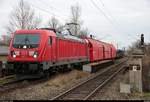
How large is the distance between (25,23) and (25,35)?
37.9 metres

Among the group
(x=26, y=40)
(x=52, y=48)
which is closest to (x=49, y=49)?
(x=52, y=48)

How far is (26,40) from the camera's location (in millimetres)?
19422

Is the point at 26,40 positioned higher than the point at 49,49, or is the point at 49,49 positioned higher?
the point at 26,40

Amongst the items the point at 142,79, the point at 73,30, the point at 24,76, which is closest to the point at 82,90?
the point at 142,79

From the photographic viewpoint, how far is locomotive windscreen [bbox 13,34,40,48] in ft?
62.7

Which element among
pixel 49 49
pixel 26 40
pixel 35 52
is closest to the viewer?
pixel 35 52

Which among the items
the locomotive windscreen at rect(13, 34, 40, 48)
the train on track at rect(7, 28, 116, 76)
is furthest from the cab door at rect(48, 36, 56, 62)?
the locomotive windscreen at rect(13, 34, 40, 48)

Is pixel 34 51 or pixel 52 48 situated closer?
pixel 34 51

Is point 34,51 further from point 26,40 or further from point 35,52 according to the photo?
point 26,40

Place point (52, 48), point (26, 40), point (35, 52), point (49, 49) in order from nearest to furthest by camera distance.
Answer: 1. point (35, 52)
2. point (26, 40)
3. point (49, 49)
4. point (52, 48)

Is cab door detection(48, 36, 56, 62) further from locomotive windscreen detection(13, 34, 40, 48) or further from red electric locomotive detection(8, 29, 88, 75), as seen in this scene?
locomotive windscreen detection(13, 34, 40, 48)

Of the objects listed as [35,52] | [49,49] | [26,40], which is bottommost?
[35,52]

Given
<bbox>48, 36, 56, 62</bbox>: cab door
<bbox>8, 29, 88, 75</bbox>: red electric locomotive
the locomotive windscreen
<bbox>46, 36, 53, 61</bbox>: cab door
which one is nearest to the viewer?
<bbox>8, 29, 88, 75</bbox>: red electric locomotive

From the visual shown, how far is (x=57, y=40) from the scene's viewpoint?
70.8ft
